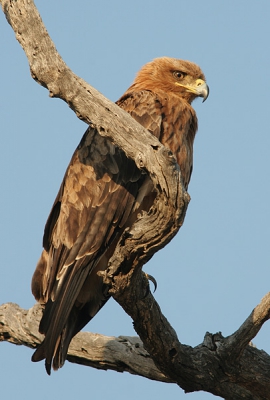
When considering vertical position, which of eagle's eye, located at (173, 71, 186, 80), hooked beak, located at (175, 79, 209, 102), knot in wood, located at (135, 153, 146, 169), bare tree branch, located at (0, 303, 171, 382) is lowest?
bare tree branch, located at (0, 303, 171, 382)

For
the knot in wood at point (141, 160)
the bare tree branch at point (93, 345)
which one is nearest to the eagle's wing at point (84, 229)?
the bare tree branch at point (93, 345)

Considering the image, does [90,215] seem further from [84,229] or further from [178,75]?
[178,75]

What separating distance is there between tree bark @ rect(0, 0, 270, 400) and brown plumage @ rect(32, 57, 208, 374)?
603mm

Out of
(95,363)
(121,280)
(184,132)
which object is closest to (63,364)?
(95,363)

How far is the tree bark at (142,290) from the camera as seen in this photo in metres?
4.28

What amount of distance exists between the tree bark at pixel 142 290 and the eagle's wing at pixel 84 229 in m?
0.59

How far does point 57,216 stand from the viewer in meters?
5.98

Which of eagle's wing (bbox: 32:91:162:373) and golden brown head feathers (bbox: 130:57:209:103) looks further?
golden brown head feathers (bbox: 130:57:209:103)

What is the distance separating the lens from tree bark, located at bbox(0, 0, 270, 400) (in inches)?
169

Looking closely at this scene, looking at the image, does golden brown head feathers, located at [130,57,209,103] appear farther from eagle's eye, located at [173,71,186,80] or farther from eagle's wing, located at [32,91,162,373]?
eagle's wing, located at [32,91,162,373]

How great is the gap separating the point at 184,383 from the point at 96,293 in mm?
1130

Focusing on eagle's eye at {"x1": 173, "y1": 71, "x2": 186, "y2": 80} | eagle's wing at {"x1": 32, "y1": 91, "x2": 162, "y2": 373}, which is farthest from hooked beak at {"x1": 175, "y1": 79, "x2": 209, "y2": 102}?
eagle's wing at {"x1": 32, "y1": 91, "x2": 162, "y2": 373}

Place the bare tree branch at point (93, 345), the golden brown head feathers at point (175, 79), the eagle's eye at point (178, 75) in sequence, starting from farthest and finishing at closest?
the eagle's eye at point (178, 75) < the golden brown head feathers at point (175, 79) < the bare tree branch at point (93, 345)

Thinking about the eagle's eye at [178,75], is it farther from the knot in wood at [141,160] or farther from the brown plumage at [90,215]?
the knot in wood at [141,160]
